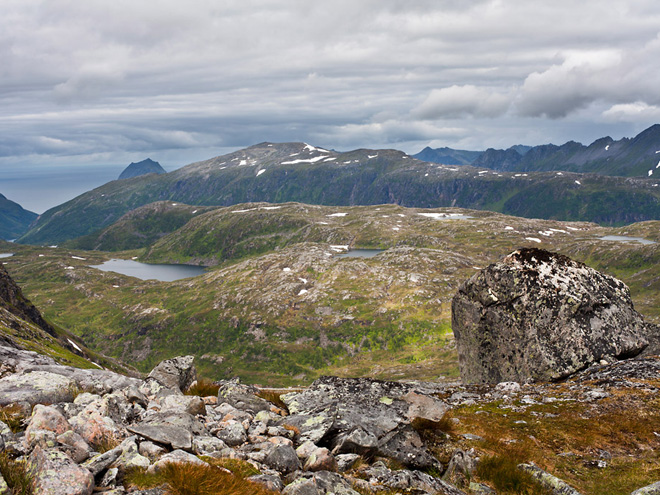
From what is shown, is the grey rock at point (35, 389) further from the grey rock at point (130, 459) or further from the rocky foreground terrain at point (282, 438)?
the grey rock at point (130, 459)

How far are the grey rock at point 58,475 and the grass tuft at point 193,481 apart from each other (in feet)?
3.22

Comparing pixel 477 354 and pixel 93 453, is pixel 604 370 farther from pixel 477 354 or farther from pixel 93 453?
pixel 93 453

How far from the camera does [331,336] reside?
190500 millimetres

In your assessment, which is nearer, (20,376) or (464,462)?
(464,462)

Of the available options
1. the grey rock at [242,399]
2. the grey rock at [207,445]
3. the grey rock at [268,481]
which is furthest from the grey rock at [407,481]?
the grey rock at [242,399]

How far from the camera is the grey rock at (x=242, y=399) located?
16.6 meters

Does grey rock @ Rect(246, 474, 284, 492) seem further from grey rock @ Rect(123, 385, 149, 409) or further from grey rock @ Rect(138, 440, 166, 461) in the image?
grey rock @ Rect(123, 385, 149, 409)

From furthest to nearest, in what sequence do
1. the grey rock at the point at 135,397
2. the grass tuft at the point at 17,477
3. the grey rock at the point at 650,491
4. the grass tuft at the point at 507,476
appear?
1. the grey rock at the point at 135,397
2. the grass tuft at the point at 507,476
3. the grey rock at the point at 650,491
4. the grass tuft at the point at 17,477

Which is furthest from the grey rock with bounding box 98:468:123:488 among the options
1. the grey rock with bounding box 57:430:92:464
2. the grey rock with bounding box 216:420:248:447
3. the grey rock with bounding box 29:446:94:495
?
the grey rock with bounding box 216:420:248:447

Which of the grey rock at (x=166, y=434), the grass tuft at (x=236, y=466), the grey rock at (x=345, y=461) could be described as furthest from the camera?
the grey rock at (x=345, y=461)

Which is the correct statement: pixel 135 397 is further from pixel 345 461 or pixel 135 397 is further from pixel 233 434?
pixel 345 461

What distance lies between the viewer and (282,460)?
1117 cm

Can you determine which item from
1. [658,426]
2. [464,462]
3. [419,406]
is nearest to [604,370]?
[658,426]

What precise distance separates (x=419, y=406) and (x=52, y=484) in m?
12.7
